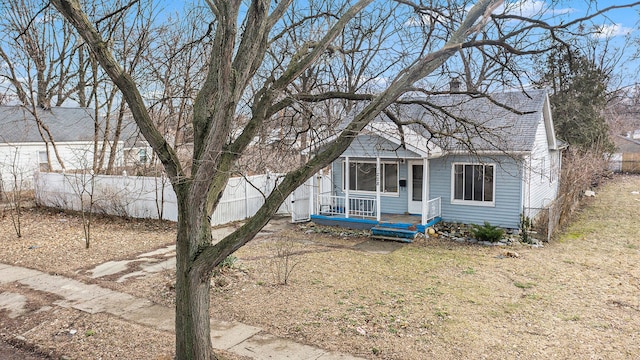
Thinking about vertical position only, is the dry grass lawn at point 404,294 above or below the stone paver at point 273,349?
above

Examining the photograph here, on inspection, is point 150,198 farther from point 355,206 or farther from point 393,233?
point 393,233

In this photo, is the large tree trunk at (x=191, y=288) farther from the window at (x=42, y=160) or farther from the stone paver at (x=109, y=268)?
the window at (x=42, y=160)

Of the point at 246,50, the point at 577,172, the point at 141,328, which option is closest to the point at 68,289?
the point at 141,328

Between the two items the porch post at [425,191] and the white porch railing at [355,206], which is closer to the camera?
the porch post at [425,191]

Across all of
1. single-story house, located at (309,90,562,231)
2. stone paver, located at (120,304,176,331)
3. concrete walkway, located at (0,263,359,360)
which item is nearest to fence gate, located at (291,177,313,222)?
single-story house, located at (309,90,562,231)

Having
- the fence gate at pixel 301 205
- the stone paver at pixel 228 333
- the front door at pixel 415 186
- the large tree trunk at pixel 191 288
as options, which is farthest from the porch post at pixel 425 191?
the large tree trunk at pixel 191 288

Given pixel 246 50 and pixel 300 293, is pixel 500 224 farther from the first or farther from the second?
pixel 246 50

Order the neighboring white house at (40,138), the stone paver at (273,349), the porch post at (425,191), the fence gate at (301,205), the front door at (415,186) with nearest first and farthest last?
the stone paver at (273,349) < the porch post at (425,191) < the front door at (415,186) < the fence gate at (301,205) < the neighboring white house at (40,138)

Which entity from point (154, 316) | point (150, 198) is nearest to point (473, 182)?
point (154, 316)

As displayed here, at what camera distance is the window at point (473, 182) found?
1337cm

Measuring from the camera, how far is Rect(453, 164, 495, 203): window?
13.4m

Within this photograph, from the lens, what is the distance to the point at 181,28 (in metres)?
14.2

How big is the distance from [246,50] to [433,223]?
1008 centimetres

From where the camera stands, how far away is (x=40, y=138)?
76.8 feet
